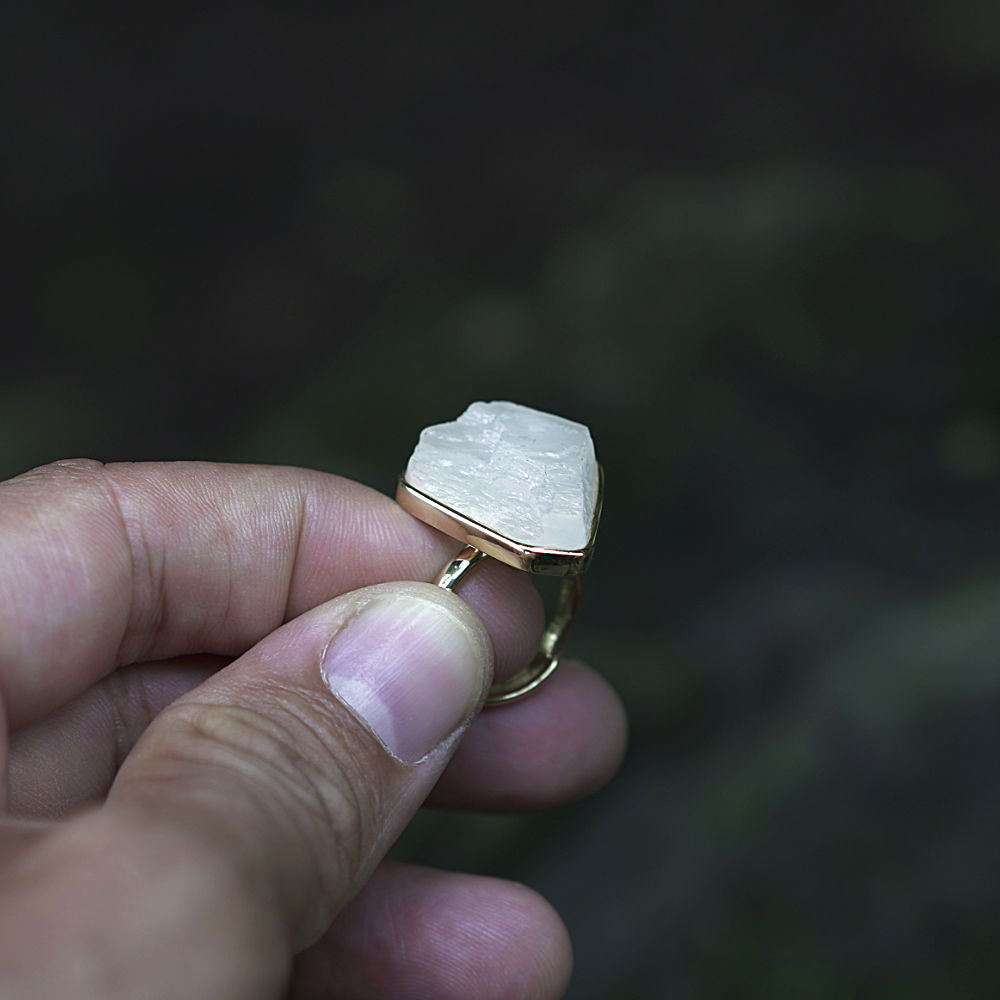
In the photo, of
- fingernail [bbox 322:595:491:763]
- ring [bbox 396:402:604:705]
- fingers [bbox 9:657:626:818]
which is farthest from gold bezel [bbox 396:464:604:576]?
fingers [bbox 9:657:626:818]

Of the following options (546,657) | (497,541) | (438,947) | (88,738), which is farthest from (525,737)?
(88,738)

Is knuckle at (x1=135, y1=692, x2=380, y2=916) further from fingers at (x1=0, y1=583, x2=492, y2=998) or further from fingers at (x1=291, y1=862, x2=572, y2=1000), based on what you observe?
fingers at (x1=291, y1=862, x2=572, y2=1000)

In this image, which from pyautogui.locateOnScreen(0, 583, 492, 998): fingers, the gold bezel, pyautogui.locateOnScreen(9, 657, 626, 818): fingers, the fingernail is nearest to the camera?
pyautogui.locateOnScreen(0, 583, 492, 998): fingers

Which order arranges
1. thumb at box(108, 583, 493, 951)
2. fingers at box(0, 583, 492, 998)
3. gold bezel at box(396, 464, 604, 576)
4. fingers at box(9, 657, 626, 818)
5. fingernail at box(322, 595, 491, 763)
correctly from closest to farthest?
fingers at box(0, 583, 492, 998) → thumb at box(108, 583, 493, 951) → fingernail at box(322, 595, 491, 763) → gold bezel at box(396, 464, 604, 576) → fingers at box(9, 657, 626, 818)

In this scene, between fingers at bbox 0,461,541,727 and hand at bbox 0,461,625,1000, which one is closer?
hand at bbox 0,461,625,1000

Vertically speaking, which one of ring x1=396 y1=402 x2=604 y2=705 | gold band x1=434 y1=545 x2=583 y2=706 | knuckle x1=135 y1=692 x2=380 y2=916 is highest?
ring x1=396 y1=402 x2=604 y2=705

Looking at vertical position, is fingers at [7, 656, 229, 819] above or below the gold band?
below

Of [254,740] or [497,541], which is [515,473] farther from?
[254,740]

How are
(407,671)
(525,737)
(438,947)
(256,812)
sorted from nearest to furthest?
(256,812) < (407,671) < (438,947) < (525,737)
